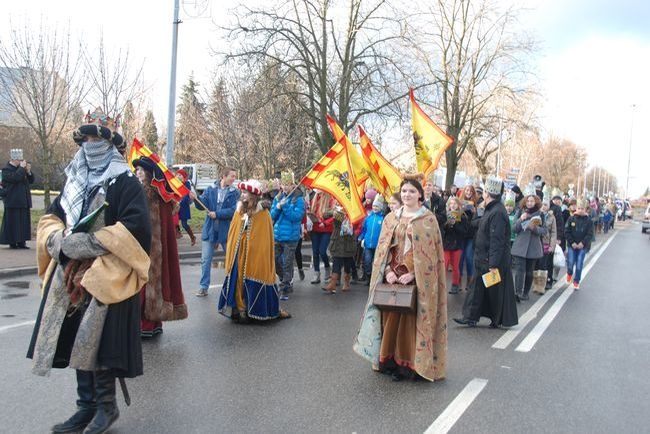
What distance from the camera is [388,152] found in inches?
1281

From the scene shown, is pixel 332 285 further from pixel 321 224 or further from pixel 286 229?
pixel 286 229

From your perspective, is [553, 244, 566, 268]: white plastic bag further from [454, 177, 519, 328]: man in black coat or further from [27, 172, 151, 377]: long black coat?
[27, 172, 151, 377]: long black coat

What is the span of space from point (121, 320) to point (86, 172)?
1011mm

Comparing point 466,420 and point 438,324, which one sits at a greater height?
point 438,324

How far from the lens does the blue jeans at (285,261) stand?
912 centimetres

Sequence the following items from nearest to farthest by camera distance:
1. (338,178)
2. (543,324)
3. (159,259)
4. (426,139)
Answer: (159,259)
(338,178)
(543,324)
(426,139)

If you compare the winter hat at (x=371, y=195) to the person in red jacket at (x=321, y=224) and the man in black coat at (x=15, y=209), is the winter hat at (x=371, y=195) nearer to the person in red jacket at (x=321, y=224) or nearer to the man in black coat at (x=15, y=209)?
the person in red jacket at (x=321, y=224)

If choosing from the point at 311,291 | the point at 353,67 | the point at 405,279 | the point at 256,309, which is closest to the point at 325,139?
the point at 353,67

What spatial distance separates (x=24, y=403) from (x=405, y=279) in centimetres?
319

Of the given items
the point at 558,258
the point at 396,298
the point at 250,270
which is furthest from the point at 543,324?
the point at 558,258

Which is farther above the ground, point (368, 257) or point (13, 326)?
point (368, 257)

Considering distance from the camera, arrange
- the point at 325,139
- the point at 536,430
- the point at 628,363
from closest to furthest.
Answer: the point at 536,430 < the point at 628,363 < the point at 325,139

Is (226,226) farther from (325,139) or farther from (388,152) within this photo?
(388,152)

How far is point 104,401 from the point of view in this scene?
3.74 m
